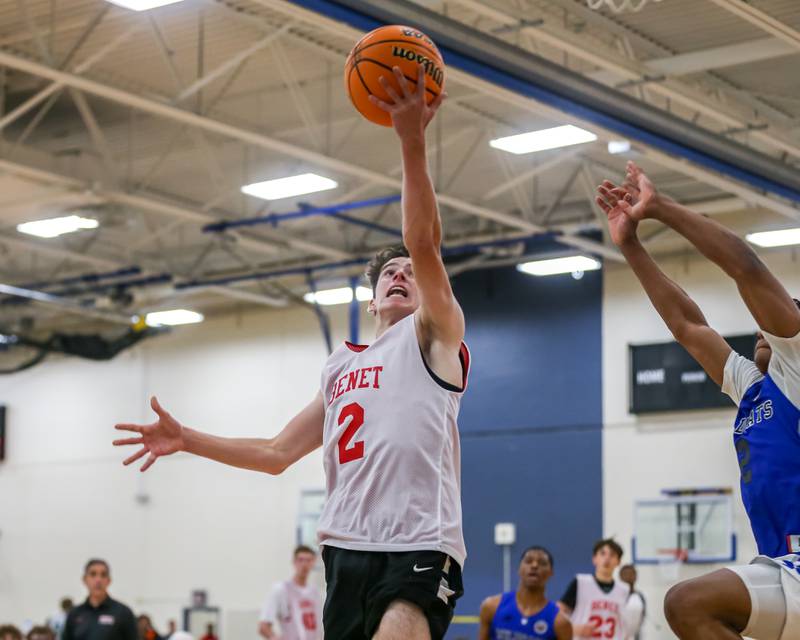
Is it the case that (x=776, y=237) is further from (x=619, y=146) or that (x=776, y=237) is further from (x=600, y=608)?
(x=600, y=608)

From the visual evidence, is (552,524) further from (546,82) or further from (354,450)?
(354,450)

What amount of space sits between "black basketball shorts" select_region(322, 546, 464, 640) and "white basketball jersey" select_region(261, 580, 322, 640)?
1228cm

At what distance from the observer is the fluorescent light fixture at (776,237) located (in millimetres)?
19766

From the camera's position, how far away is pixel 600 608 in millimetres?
14148

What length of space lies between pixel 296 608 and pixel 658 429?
7.13 meters

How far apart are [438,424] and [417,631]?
769 millimetres

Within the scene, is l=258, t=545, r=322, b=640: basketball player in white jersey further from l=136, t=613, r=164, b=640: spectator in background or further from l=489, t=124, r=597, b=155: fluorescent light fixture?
l=136, t=613, r=164, b=640: spectator in background

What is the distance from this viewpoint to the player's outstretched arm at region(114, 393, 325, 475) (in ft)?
19.0

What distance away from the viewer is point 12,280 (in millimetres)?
26344

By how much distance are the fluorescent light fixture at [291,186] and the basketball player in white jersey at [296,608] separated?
465cm

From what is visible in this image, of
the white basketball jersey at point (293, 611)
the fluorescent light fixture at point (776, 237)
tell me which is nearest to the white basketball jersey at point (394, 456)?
the white basketball jersey at point (293, 611)

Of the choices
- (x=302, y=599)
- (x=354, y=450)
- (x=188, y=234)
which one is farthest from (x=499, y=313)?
(x=354, y=450)

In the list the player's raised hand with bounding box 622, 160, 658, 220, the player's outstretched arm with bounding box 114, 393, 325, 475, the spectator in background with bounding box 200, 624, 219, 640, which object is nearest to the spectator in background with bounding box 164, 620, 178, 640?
the spectator in background with bounding box 200, 624, 219, 640

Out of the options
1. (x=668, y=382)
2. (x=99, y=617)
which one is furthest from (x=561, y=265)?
(x=99, y=617)
